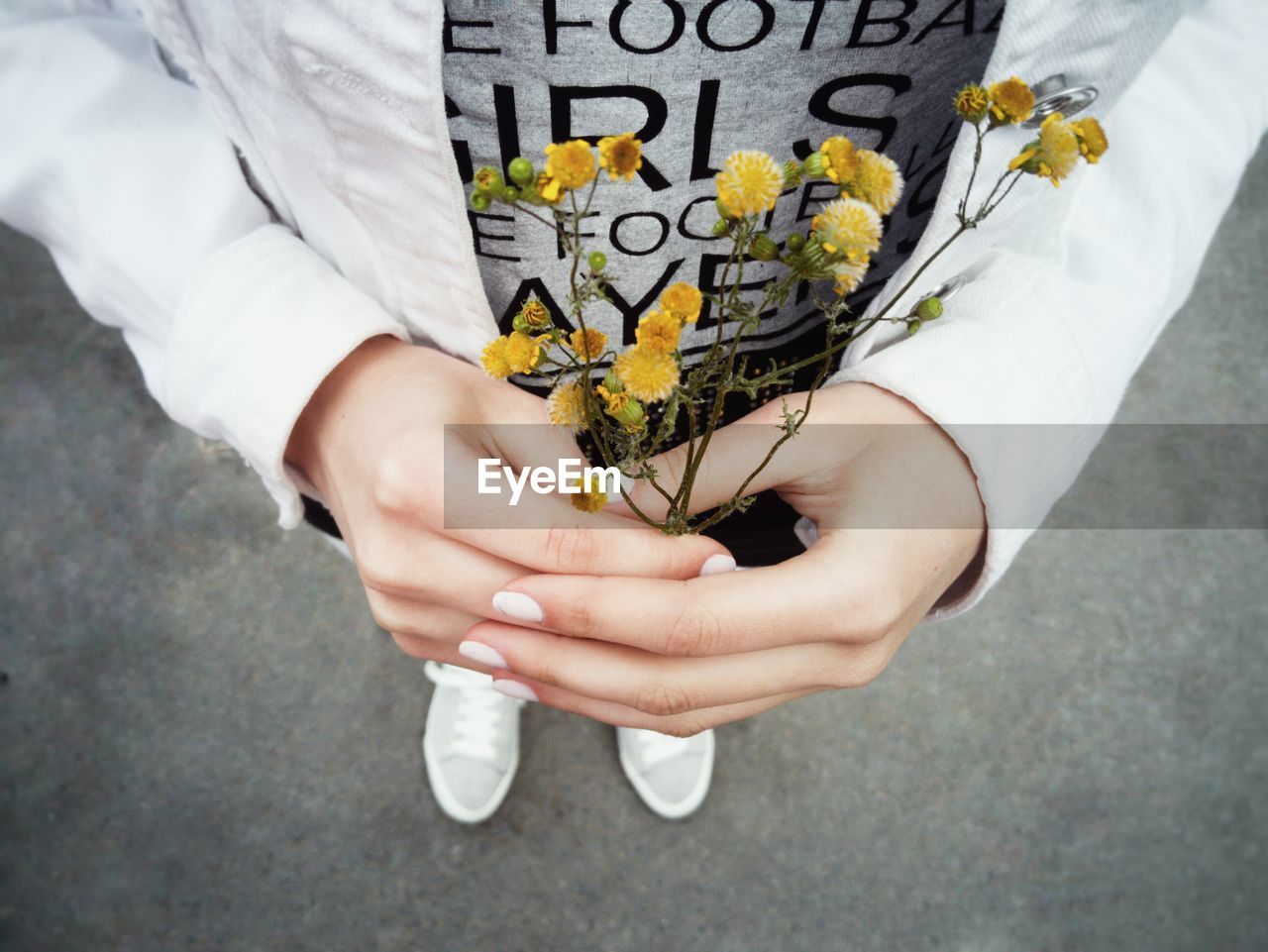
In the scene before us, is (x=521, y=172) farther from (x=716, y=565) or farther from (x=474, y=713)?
(x=474, y=713)

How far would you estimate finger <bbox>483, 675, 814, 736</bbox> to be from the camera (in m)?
0.63

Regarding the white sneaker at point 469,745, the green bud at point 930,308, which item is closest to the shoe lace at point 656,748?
the white sneaker at point 469,745

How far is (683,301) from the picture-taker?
1.37ft

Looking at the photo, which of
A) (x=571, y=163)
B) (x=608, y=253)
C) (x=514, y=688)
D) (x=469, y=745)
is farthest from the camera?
(x=469, y=745)

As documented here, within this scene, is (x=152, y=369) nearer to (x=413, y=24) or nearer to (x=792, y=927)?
(x=413, y=24)

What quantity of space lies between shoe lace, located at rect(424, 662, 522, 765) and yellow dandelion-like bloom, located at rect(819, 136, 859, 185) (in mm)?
1246

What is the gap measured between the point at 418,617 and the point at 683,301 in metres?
0.34

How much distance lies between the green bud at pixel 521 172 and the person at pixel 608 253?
0.39 ft

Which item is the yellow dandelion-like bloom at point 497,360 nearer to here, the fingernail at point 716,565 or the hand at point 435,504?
the hand at point 435,504

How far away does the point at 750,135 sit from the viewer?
511 millimetres

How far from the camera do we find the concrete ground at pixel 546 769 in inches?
57.4

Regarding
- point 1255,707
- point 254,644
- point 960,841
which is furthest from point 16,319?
point 1255,707

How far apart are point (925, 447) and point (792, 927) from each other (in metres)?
1.21

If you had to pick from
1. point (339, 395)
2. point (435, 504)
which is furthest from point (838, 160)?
point (339, 395)
